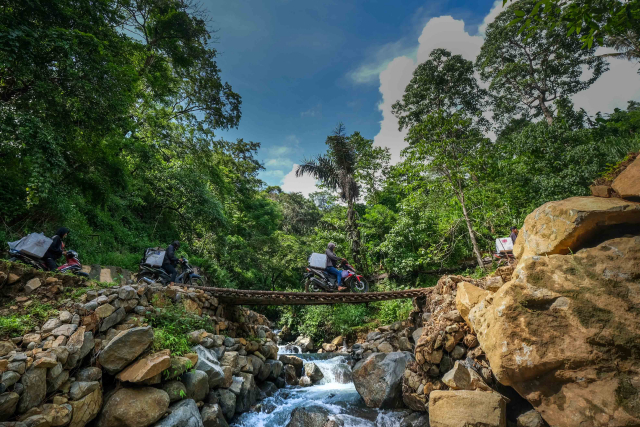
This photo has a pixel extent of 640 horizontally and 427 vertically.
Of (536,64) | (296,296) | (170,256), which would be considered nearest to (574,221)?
(296,296)

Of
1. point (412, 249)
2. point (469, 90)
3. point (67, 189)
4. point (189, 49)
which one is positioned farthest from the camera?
point (469, 90)

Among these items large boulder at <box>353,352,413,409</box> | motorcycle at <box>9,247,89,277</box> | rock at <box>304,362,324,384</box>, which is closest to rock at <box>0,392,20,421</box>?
motorcycle at <box>9,247,89,277</box>

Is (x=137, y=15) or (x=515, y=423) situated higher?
(x=137, y=15)

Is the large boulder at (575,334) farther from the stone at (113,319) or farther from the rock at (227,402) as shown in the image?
the stone at (113,319)

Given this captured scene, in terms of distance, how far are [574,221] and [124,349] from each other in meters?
6.78

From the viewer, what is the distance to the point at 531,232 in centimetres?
465

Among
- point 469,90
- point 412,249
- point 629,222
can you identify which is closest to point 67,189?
point 629,222

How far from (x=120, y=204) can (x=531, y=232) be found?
13.1m

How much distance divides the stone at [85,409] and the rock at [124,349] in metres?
0.31


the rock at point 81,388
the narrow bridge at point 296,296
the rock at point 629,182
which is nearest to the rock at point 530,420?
the rock at point 629,182

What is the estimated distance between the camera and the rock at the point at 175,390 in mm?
4000

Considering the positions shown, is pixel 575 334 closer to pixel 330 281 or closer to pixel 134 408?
pixel 134 408

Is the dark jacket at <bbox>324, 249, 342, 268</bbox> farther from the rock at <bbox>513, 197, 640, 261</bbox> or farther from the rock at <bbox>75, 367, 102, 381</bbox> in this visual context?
the rock at <bbox>75, 367, 102, 381</bbox>

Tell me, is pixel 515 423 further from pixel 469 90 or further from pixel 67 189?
pixel 469 90
